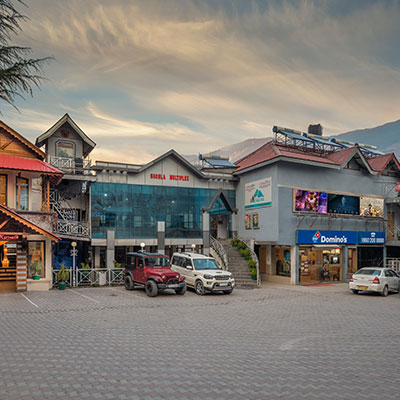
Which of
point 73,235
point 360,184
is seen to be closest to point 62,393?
point 73,235

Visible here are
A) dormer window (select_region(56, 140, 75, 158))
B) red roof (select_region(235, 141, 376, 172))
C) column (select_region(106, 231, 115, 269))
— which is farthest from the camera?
red roof (select_region(235, 141, 376, 172))

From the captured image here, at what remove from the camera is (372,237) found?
32594 millimetres

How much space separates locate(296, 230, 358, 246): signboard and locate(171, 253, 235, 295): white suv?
850 cm

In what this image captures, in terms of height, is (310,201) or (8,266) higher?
(310,201)

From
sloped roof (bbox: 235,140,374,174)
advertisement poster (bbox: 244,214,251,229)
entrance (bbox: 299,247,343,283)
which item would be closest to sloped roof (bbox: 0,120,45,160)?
sloped roof (bbox: 235,140,374,174)

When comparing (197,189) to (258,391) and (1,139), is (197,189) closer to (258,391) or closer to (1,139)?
(1,139)

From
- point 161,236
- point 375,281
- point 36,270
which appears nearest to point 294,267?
point 375,281

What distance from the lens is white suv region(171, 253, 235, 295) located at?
69.9 feet

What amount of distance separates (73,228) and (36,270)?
428 centimetres

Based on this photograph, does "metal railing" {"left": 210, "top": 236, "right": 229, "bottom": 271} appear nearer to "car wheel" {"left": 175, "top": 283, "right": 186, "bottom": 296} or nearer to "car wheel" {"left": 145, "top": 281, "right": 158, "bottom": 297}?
"car wheel" {"left": 175, "top": 283, "right": 186, "bottom": 296}

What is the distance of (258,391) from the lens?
7664 millimetres

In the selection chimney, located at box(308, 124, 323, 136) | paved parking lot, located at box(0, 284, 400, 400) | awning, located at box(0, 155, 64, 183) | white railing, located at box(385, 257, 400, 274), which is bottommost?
white railing, located at box(385, 257, 400, 274)

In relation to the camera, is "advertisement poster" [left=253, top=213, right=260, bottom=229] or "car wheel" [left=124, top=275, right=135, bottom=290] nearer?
"car wheel" [left=124, top=275, right=135, bottom=290]

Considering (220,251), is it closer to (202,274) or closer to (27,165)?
(202,274)
